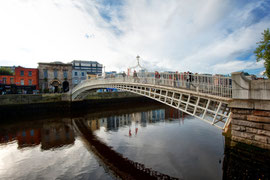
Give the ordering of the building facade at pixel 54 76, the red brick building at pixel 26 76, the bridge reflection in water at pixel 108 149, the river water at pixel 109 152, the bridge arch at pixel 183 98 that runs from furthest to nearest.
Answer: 1. the building facade at pixel 54 76
2. the red brick building at pixel 26 76
3. the bridge arch at pixel 183 98
4. the river water at pixel 109 152
5. the bridge reflection in water at pixel 108 149

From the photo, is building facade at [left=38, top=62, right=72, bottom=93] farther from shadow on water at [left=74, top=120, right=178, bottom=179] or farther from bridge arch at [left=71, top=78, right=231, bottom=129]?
shadow on water at [left=74, top=120, right=178, bottom=179]

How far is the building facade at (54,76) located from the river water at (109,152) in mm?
23123

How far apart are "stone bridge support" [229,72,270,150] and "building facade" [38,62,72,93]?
37.2 meters

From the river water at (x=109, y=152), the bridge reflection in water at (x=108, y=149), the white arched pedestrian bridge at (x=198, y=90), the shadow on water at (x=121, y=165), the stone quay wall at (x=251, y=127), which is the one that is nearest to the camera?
the stone quay wall at (x=251, y=127)

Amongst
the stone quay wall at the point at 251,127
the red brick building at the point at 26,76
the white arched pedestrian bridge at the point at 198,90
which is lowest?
the stone quay wall at the point at 251,127

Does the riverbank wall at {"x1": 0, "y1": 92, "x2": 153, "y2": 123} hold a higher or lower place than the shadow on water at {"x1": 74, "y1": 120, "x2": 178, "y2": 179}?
higher

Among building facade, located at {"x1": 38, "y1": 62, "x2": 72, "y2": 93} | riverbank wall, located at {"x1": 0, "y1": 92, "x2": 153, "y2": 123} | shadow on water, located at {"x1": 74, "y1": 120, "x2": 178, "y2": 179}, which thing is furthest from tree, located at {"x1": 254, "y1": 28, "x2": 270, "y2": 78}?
building facade, located at {"x1": 38, "y1": 62, "x2": 72, "y2": 93}

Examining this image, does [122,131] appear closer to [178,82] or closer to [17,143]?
[178,82]

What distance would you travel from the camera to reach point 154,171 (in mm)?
7434

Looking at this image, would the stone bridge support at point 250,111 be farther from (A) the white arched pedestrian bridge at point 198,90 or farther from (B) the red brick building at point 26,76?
(B) the red brick building at point 26,76

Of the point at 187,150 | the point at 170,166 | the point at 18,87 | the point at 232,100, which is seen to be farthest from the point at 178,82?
the point at 18,87

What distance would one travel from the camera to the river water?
7.39 metres

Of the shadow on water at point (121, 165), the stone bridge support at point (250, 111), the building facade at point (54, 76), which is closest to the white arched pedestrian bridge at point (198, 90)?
the stone bridge support at point (250, 111)

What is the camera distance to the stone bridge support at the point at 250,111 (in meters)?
6.46
